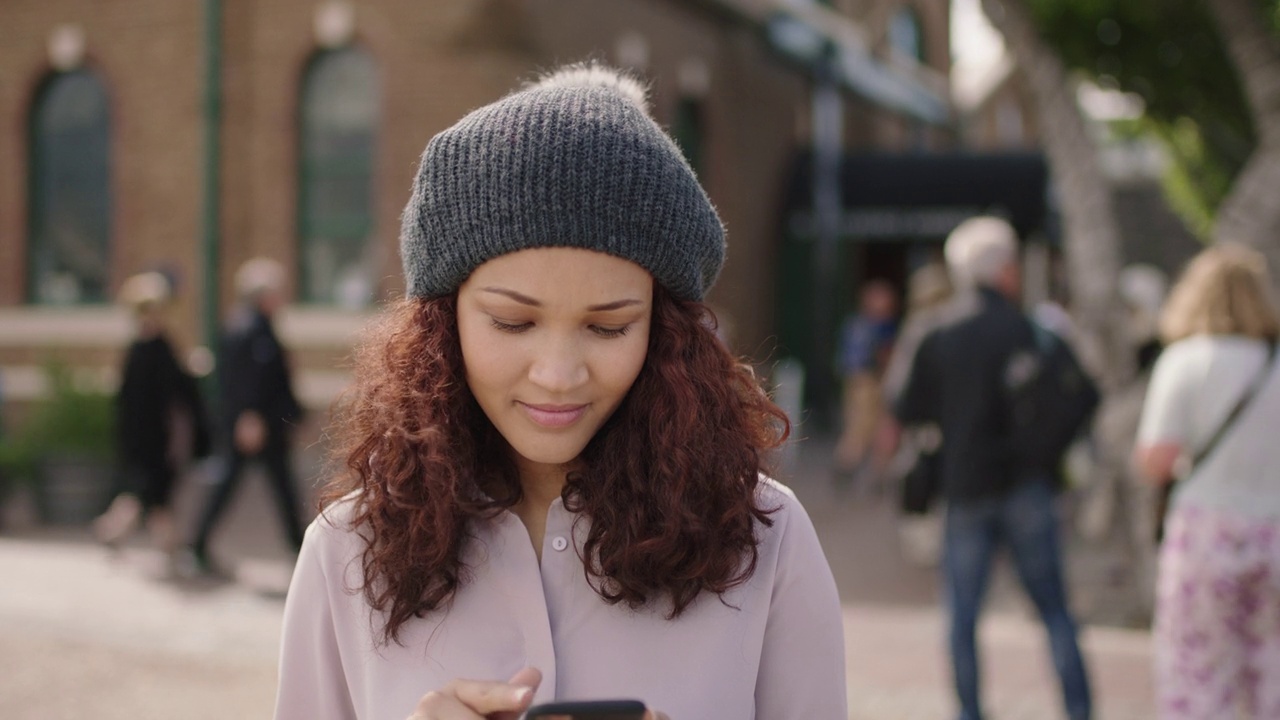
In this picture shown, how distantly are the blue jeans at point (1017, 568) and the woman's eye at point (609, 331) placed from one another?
358cm

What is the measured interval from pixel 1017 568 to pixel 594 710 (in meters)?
3.85

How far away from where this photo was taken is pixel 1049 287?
21.2 meters

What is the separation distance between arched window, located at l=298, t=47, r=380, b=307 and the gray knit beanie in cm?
1076

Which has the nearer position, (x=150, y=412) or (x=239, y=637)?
(x=239, y=637)

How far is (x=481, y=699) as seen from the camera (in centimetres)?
147

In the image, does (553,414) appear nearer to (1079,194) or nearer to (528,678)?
(528,678)

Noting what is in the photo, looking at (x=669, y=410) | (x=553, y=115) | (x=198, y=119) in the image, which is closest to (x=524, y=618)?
(x=669, y=410)

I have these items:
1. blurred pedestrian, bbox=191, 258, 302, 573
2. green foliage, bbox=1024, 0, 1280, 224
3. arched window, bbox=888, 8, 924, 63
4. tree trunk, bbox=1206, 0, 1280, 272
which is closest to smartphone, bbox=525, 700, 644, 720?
tree trunk, bbox=1206, 0, 1280, 272

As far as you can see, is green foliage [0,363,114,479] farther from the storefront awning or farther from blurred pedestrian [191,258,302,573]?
the storefront awning

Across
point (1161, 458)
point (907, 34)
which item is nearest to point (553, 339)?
point (1161, 458)

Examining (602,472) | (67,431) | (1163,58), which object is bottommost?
(67,431)

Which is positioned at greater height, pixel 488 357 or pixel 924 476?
pixel 488 357

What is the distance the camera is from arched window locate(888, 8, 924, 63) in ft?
86.5

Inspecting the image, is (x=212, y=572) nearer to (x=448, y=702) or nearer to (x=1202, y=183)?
(x=448, y=702)
